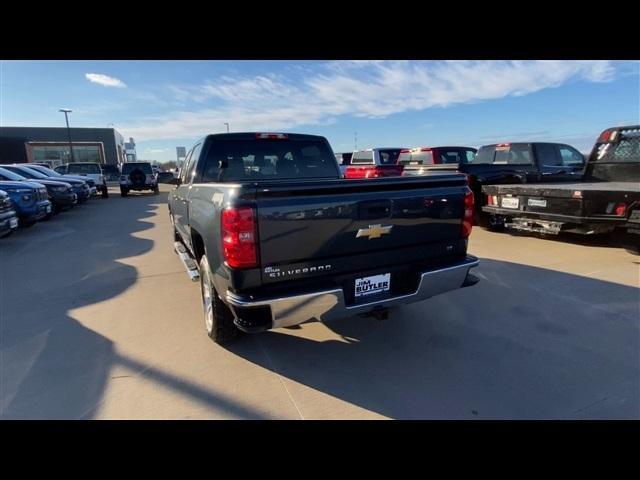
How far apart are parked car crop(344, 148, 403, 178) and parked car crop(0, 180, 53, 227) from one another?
926cm

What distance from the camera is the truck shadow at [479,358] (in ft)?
8.27

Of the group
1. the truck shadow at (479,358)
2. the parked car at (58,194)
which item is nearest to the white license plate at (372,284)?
the truck shadow at (479,358)

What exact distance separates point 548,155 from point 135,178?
2163 centimetres

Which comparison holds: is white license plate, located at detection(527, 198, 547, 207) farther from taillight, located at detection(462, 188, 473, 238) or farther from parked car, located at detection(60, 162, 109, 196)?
parked car, located at detection(60, 162, 109, 196)

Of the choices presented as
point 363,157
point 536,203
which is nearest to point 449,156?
point 363,157

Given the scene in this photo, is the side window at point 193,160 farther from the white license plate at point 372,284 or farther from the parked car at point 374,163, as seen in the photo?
the parked car at point 374,163

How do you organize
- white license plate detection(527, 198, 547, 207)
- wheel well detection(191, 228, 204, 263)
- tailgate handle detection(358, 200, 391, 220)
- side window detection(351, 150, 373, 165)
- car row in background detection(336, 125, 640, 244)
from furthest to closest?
side window detection(351, 150, 373, 165) → white license plate detection(527, 198, 547, 207) → car row in background detection(336, 125, 640, 244) → wheel well detection(191, 228, 204, 263) → tailgate handle detection(358, 200, 391, 220)

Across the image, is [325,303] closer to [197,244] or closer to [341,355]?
[341,355]

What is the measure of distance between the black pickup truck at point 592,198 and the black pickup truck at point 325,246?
408 centimetres

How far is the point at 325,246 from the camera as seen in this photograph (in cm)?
267

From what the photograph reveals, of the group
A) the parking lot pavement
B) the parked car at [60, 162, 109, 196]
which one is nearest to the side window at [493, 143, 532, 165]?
the parking lot pavement

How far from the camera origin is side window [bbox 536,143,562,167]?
9.12 metres
